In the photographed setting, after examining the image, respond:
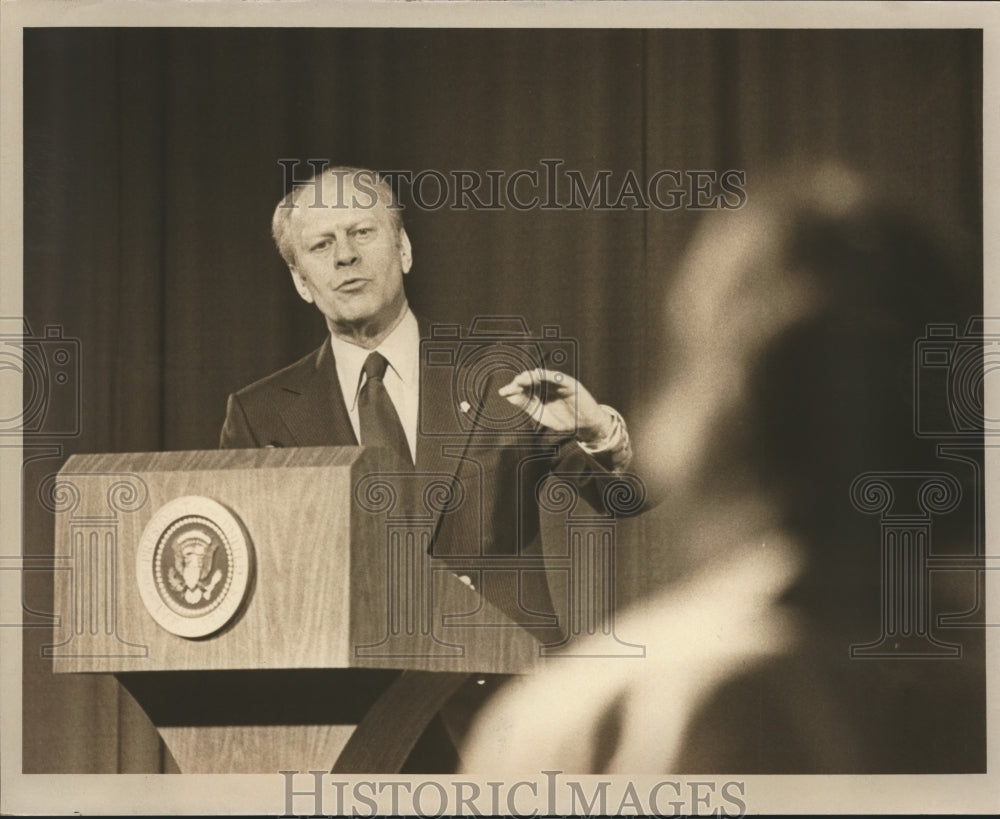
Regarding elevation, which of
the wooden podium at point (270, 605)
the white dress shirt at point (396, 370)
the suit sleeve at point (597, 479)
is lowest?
the wooden podium at point (270, 605)

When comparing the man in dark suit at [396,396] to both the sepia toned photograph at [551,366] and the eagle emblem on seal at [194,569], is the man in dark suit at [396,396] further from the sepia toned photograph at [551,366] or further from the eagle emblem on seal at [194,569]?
the eagle emblem on seal at [194,569]

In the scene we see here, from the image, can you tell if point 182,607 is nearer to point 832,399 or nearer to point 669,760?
point 669,760

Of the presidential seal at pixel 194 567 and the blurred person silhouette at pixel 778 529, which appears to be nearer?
the presidential seal at pixel 194 567

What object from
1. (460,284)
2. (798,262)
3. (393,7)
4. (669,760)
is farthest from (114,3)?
(669,760)

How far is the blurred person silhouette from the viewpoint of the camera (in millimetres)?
3838

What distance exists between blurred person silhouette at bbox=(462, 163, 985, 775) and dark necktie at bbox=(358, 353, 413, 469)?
0.70 meters

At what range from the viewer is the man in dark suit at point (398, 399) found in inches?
152

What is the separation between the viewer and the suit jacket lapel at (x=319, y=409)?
3.88 meters

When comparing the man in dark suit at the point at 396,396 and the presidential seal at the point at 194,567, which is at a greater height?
the man in dark suit at the point at 396,396

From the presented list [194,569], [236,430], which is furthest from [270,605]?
[236,430]

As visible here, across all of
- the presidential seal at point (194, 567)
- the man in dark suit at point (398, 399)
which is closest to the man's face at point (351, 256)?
the man in dark suit at point (398, 399)

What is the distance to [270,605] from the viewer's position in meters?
3.34

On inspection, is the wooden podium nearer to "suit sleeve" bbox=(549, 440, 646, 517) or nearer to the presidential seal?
the presidential seal

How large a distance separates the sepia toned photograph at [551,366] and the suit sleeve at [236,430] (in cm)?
1
